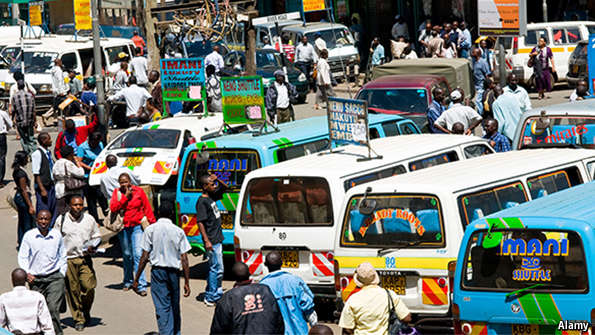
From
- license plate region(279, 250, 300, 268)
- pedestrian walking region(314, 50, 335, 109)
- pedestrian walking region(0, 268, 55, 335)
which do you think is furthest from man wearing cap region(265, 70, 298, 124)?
pedestrian walking region(0, 268, 55, 335)

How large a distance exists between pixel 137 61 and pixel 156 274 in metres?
18.8

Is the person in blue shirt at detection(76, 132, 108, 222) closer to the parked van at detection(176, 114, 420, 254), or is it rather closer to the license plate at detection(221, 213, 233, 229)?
the parked van at detection(176, 114, 420, 254)

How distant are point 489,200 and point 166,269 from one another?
3.35 m

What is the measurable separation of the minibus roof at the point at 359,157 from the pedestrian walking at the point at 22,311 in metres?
3.36

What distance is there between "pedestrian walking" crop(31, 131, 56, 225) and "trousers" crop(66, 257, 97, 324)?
358 cm

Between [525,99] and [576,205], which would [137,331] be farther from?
[525,99]

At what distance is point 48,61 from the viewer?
30.7 m

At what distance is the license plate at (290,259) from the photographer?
12242 millimetres

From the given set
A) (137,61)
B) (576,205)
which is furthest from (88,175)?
(137,61)

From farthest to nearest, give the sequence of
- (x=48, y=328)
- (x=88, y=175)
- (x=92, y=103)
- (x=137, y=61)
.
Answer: (x=137, y=61) < (x=92, y=103) < (x=88, y=175) < (x=48, y=328)

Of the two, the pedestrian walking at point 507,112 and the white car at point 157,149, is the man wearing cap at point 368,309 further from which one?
the pedestrian walking at point 507,112

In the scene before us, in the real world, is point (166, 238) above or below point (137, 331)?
above

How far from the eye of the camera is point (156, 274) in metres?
11.5

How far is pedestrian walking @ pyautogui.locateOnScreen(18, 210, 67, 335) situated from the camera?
453 inches
